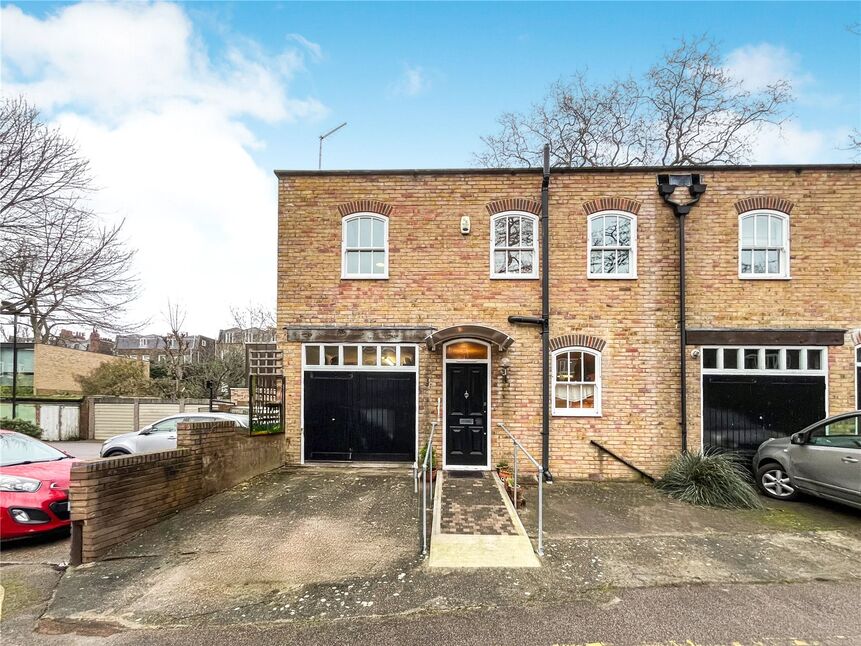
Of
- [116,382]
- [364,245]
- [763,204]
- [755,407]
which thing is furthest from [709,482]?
[116,382]

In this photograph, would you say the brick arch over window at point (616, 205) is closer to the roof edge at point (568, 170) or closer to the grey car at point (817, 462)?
the roof edge at point (568, 170)

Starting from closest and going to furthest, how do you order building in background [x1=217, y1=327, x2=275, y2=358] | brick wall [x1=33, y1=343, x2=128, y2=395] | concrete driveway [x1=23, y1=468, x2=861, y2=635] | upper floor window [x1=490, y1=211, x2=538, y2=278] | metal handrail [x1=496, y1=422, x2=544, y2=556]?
concrete driveway [x1=23, y1=468, x2=861, y2=635], metal handrail [x1=496, y1=422, x2=544, y2=556], upper floor window [x1=490, y1=211, x2=538, y2=278], brick wall [x1=33, y1=343, x2=128, y2=395], building in background [x1=217, y1=327, x2=275, y2=358]

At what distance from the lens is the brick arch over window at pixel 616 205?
8.80 metres

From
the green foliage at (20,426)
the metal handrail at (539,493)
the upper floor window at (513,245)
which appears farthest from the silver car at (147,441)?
the upper floor window at (513,245)

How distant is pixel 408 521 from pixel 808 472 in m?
6.50

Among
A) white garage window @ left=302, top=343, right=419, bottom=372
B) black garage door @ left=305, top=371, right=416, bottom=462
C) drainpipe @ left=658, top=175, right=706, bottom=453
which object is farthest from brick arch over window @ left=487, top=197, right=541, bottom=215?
black garage door @ left=305, top=371, right=416, bottom=462

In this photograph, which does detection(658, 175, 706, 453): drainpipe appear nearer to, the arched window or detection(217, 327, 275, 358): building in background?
the arched window

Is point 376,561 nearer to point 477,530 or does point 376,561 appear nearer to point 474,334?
point 477,530

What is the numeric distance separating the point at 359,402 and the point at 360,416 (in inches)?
11.8

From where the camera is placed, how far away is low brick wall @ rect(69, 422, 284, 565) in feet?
16.5

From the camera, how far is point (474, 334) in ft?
26.9

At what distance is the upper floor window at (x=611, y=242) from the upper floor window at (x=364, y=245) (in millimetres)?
4400

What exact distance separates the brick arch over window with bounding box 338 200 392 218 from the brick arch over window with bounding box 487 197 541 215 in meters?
2.21

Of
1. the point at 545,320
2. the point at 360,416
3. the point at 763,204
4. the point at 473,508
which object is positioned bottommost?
the point at 473,508
